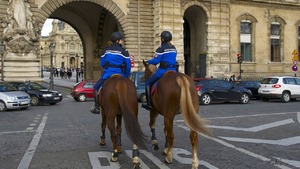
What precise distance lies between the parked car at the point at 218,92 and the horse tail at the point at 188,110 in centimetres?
1450

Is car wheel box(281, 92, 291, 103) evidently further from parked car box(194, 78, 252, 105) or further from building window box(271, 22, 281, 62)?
building window box(271, 22, 281, 62)

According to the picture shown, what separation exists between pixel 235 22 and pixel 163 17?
377 inches

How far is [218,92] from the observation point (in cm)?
2180

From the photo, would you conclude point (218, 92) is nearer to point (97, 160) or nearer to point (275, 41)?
point (97, 160)

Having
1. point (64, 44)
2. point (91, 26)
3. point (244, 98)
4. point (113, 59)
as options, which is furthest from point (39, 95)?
point (64, 44)

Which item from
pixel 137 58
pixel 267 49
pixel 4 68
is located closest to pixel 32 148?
pixel 4 68

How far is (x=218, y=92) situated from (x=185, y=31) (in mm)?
20201

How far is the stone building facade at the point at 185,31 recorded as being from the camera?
29.8m

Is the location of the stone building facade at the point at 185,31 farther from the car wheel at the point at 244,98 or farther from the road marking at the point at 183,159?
the road marking at the point at 183,159

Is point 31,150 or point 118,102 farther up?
point 118,102

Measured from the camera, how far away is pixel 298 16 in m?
43.5

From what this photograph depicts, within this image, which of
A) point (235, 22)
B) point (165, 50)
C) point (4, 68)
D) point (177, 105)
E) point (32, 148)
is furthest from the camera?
point (235, 22)

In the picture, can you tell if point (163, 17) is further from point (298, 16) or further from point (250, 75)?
point (298, 16)

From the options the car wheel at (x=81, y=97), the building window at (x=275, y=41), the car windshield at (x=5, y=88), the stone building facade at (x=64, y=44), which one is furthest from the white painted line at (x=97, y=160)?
the stone building facade at (x=64, y=44)
